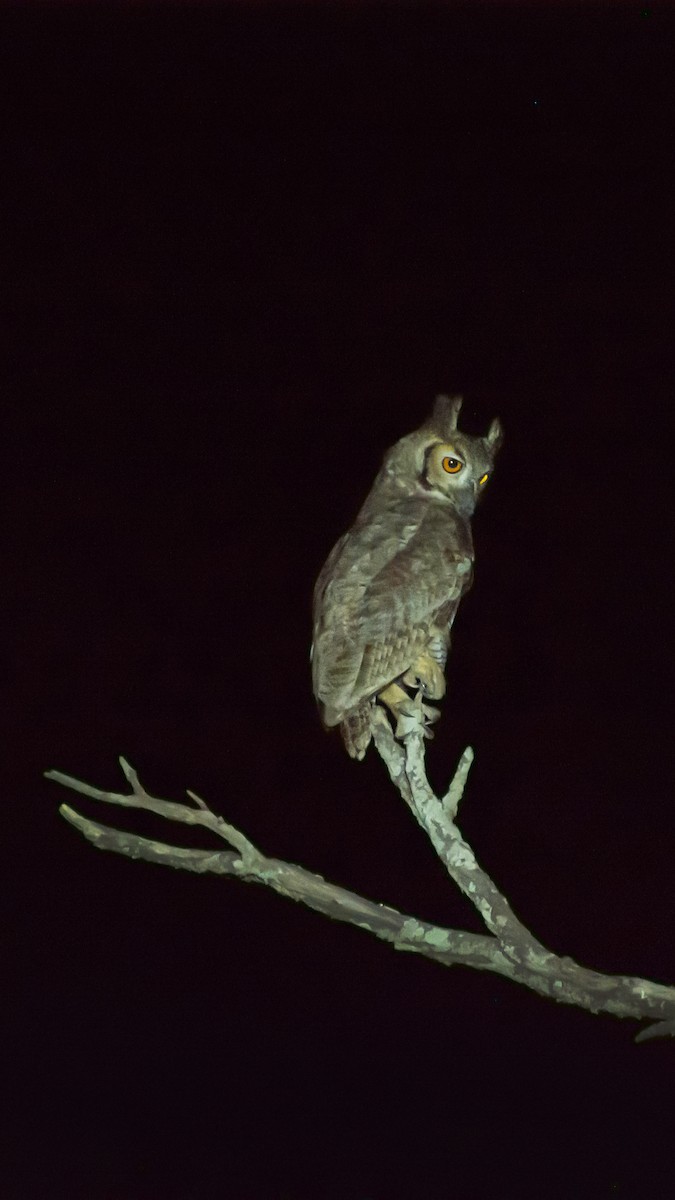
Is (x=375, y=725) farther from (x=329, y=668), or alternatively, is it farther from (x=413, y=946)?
(x=413, y=946)

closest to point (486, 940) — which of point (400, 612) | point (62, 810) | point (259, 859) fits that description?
point (259, 859)

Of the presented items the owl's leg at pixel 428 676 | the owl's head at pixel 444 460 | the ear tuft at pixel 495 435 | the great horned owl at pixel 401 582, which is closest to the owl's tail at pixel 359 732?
the great horned owl at pixel 401 582

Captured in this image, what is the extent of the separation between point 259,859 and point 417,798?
0.28 metres

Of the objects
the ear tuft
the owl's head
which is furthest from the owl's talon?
the ear tuft

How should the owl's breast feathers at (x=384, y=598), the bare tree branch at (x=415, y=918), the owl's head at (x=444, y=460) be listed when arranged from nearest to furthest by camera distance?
the bare tree branch at (x=415, y=918), the owl's breast feathers at (x=384, y=598), the owl's head at (x=444, y=460)

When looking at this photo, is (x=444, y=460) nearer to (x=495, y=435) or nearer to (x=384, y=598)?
(x=495, y=435)

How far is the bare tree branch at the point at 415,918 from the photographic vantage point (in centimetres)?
220

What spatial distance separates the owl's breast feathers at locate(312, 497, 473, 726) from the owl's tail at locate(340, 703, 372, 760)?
44 millimetres

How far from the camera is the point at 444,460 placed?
101 inches

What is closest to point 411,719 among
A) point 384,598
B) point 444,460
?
point 384,598

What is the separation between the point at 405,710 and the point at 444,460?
0.46m

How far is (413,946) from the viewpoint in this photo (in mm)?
2271

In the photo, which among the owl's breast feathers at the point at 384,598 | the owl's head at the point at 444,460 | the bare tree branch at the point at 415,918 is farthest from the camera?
the owl's head at the point at 444,460

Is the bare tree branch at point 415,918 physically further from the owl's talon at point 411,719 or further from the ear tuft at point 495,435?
the ear tuft at point 495,435
